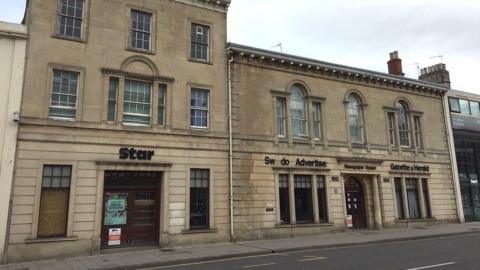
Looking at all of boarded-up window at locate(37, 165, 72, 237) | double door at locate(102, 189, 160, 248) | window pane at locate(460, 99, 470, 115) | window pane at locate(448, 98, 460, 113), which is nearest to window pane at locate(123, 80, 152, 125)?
double door at locate(102, 189, 160, 248)

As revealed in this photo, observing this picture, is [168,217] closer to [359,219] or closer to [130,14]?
[130,14]

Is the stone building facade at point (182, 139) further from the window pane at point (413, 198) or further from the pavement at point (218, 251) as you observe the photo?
the pavement at point (218, 251)

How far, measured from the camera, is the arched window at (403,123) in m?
24.7

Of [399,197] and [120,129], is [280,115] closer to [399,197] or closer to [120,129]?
[120,129]

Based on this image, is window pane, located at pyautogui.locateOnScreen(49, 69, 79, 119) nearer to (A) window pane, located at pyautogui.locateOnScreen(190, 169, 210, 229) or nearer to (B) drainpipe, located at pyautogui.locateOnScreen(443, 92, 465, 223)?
(A) window pane, located at pyautogui.locateOnScreen(190, 169, 210, 229)

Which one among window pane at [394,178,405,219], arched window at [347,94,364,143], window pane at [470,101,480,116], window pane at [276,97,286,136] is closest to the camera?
window pane at [276,97,286,136]

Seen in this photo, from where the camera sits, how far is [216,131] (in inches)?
710

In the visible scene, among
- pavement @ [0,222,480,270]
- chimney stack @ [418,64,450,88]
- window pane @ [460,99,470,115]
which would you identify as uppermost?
chimney stack @ [418,64,450,88]

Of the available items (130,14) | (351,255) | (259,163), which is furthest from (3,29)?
(351,255)

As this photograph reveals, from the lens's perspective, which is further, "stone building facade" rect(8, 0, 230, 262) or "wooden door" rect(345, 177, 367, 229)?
"wooden door" rect(345, 177, 367, 229)

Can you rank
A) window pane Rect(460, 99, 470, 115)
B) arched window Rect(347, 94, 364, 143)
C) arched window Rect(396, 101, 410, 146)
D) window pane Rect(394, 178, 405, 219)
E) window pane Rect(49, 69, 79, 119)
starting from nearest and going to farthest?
1. window pane Rect(49, 69, 79, 119)
2. arched window Rect(347, 94, 364, 143)
3. window pane Rect(394, 178, 405, 219)
4. arched window Rect(396, 101, 410, 146)
5. window pane Rect(460, 99, 470, 115)

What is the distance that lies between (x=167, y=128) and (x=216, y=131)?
7.82 ft

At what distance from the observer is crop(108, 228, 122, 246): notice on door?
A: 49.9 ft

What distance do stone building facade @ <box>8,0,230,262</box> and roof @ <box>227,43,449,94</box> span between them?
150cm
